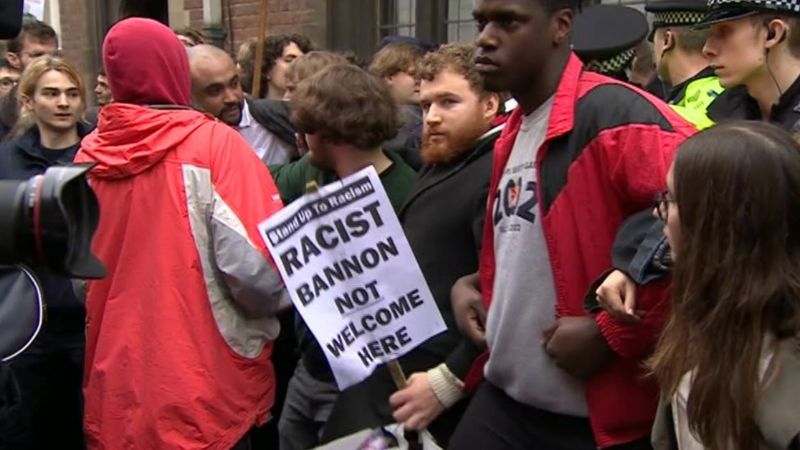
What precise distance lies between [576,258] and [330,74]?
137 centimetres

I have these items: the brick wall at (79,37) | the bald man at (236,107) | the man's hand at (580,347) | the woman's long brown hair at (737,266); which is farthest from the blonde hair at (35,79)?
the brick wall at (79,37)

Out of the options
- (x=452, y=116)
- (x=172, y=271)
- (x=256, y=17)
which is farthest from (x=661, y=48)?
(x=256, y=17)

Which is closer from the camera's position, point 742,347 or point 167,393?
point 742,347

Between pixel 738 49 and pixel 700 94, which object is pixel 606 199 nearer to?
pixel 738 49

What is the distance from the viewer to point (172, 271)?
3203 mm

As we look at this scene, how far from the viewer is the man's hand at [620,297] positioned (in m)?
2.17

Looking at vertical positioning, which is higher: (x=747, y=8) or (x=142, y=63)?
(x=747, y=8)

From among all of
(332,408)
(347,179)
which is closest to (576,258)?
(347,179)

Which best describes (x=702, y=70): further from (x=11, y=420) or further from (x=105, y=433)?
(x=11, y=420)

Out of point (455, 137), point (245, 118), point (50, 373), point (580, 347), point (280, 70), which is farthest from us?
point (280, 70)

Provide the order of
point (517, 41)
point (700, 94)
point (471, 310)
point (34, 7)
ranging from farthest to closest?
point (34, 7), point (700, 94), point (471, 310), point (517, 41)

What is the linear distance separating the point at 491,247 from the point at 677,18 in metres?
1.78

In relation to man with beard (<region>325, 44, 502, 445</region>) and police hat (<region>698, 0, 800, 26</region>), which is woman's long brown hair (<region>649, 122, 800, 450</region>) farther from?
man with beard (<region>325, 44, 502, 445</region>)

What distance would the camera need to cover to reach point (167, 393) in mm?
3205
